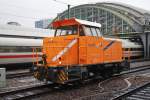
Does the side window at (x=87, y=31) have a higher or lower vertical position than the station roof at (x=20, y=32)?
lower

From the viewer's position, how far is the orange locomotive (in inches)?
442

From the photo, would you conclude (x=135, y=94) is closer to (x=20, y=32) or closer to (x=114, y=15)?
(x=20, y=32)

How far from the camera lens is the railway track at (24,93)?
971 centimetres

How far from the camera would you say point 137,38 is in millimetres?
45406

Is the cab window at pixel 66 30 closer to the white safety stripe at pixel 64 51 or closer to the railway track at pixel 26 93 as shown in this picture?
the white safety stripe at pixel 64 51

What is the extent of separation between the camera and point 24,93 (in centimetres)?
1064

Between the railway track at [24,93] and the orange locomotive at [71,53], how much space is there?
0.56 meters

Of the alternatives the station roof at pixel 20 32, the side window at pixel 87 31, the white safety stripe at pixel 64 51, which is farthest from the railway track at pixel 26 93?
the station roof at pixel 20 32

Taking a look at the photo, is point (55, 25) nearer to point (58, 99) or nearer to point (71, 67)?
point (71, 67)

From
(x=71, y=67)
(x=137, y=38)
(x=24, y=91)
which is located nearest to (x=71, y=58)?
(x=71, y=67)

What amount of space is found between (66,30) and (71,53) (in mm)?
1355

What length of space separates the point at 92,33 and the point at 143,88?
3.58 metres

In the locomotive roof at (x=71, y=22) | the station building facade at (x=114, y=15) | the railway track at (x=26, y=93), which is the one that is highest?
the station building facade at (x=114, y=15)

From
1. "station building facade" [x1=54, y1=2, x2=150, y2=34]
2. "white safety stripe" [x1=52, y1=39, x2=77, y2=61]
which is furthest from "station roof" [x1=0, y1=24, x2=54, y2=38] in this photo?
"station building facade" [x1=54, y1=2, x2=150, y2=34]
